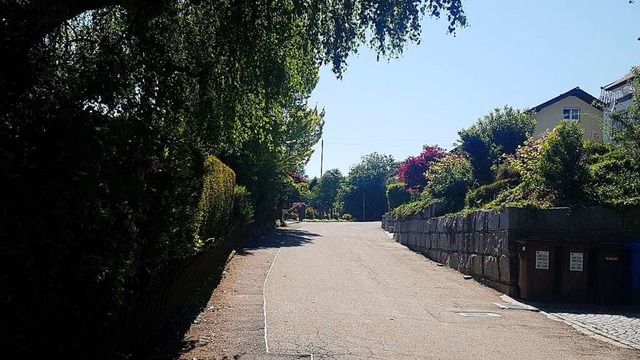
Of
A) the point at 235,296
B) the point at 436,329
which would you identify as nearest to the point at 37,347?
the point at 436,329

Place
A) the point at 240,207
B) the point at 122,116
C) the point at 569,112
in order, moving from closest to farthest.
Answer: the point at 122,116 → the point at 240,207 → the point at 569,112

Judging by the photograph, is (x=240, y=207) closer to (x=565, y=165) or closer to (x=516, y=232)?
(x=516, y=232)

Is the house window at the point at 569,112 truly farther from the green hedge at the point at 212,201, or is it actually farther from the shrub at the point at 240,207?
the green hedge at the point at 212,201

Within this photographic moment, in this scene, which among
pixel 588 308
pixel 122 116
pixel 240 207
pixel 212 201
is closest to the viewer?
pixel 122 116

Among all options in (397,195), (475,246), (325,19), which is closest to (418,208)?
(475,246)

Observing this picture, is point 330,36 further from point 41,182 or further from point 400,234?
point 400,234

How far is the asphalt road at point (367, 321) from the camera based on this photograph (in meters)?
8.29

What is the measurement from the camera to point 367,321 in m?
10.4

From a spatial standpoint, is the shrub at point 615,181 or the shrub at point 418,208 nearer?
the shrub at point 615,181

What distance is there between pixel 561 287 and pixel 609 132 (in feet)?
14.4

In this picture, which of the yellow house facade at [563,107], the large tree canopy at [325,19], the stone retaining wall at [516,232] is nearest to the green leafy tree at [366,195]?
the yellow house facade at [563,107]

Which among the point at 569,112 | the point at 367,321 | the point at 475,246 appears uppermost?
the point at 569,112

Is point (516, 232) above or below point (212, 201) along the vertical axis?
below

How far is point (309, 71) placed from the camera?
10.3m
